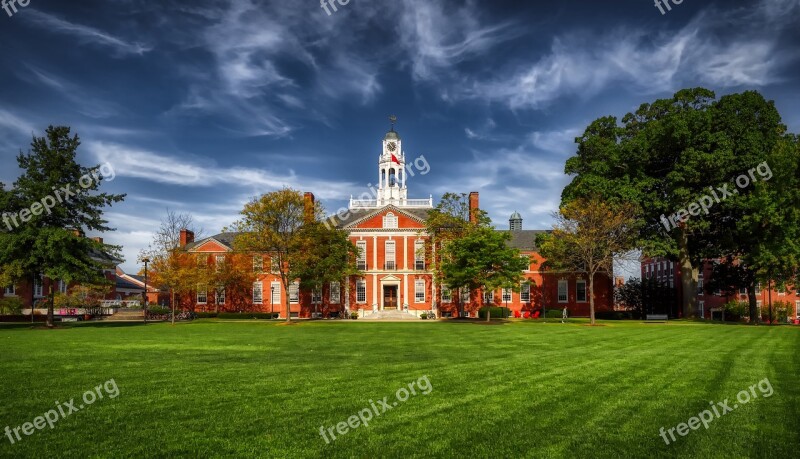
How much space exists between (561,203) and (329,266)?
2164 cm

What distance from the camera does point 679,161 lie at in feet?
137

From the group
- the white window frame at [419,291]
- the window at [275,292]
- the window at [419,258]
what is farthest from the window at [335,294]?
the window at [419,258]

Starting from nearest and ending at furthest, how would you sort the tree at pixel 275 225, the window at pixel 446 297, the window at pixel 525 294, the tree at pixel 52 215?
1. the tree at pixel 52 215
2. the tree at pixel 275 225
3. the window at pixel 446 297
4. the window at pixel 525 294

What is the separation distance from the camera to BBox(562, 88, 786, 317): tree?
39.6 m

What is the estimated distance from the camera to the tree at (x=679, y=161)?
1559 inches

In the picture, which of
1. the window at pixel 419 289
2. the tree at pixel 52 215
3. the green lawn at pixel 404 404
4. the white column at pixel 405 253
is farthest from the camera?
the white column at pixel 405 253

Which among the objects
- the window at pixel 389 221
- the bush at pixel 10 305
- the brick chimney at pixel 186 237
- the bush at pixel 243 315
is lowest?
the bush at pixel 243 315

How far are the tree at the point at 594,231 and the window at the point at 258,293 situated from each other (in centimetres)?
3112

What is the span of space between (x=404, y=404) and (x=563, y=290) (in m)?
52.7

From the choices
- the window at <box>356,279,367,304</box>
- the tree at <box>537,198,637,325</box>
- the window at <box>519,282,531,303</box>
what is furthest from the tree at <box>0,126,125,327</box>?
the window at <box>519,282,531,303</box>

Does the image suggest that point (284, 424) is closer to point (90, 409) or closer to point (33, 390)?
point (90, 409)

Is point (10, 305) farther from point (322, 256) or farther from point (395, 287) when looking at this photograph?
point (395, 287)

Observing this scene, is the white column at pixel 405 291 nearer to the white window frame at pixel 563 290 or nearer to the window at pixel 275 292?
the window at pixel 275 292

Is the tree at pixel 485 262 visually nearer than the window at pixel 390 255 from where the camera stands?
Yes
